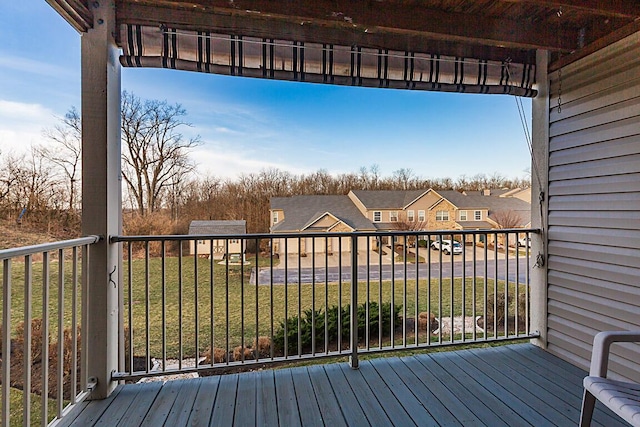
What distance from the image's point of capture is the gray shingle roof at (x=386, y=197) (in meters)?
2.59

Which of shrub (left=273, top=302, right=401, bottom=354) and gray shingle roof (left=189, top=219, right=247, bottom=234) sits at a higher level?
gray shingle roof (left=189, top=219, right=247, bottom=234)

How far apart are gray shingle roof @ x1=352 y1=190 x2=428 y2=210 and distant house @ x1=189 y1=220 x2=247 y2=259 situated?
36.8 inches

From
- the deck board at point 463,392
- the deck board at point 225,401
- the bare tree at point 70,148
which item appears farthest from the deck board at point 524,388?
the bare tree at point 70,148

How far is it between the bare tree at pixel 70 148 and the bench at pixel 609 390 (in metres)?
2.70

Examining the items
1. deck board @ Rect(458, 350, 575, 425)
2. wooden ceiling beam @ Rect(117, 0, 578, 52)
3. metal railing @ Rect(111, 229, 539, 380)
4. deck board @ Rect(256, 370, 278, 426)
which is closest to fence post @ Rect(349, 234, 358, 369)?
metal railing @ Rect(111, 229, 539, 380)

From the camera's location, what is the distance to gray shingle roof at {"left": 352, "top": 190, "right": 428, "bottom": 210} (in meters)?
2.59

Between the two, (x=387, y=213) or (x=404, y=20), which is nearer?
(x=404, y=20)

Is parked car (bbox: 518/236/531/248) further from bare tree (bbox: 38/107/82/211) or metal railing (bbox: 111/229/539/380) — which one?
bare tree (bbox: 38/107/82/211)

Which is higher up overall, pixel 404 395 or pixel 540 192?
pixel 540 192

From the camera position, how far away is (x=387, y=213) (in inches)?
101

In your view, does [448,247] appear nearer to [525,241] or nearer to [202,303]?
[525,241]

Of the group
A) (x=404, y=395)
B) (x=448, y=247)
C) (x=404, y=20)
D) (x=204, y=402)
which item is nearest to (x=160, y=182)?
(x=204, y=402)

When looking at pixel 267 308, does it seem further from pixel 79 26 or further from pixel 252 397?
pixel 79 26

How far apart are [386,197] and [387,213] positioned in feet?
0.46
